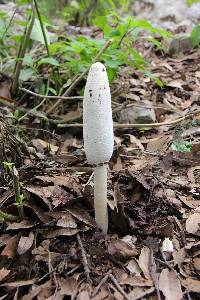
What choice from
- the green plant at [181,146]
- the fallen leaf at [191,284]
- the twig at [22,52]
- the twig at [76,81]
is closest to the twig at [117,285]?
the fallen leaf at [191,284]

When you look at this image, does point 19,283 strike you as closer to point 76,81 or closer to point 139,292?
point 139,292

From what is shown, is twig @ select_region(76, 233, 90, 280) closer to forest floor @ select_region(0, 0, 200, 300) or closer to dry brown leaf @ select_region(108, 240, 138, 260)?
forest floor @ select_region(0, 0, 200, 300)

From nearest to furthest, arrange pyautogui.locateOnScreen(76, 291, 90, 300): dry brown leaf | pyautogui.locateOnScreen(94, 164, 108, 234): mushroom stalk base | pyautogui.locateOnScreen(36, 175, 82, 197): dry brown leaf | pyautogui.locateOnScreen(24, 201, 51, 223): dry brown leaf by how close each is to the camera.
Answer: pyautogui.locateOnScreen(76, 291, 90, 300): dry brown leaf
pyautogui.locateOnScreen(94, 164, 108, 234): mushroom stalk base
pyautogui.locateOnScreen(24, 201, 51, 223): dry brown leaf
pyautogui.locateOnScreen(36, 175, 82, 197): dry brown leaf

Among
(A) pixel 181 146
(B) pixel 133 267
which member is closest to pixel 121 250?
(B) pixel 133 267

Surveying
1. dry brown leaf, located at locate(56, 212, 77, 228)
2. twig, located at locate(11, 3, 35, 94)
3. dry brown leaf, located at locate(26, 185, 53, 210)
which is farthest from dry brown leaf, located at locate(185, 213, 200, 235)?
twig, located at locate(11, 3, 35, 94)

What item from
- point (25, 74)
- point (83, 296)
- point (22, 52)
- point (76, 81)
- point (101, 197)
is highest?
point (22, 52)

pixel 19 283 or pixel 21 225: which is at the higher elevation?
pixel 21 225

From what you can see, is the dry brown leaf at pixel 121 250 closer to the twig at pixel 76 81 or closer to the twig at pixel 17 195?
the twig at pixel 17 195
